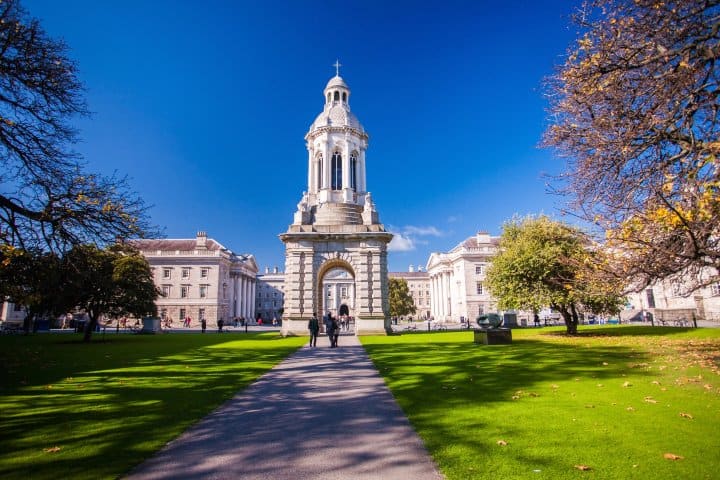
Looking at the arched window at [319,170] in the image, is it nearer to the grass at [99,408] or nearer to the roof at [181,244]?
the grass at [99,408]

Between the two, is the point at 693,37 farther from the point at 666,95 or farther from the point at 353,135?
the point at 353,135

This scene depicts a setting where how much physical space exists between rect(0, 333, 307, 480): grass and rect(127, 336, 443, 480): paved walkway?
0.52 meters

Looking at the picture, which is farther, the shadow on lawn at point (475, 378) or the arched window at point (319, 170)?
the arched window at point (319, 170)

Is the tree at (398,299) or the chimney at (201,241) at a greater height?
the chimney at (201,241)

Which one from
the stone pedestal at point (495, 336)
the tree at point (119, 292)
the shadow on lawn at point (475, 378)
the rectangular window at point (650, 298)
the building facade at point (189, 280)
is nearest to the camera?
Result: the shadow on lawn at point (475, 378)

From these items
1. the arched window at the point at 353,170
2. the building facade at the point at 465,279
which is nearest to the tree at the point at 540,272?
the arched window at the point at 353,170

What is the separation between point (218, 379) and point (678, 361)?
14.7 m

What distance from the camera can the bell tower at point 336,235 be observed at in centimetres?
3219

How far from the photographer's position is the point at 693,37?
352 inches

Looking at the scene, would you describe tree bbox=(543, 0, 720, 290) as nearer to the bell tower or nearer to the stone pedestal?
the stone pedestal

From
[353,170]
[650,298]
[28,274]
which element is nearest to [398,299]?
[650,298]

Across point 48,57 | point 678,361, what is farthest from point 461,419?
point 48,57

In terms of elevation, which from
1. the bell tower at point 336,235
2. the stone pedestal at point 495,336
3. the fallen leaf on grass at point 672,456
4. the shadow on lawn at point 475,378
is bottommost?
the fallen leaf on grass at point 672,456

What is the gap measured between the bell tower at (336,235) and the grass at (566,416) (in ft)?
61.2
